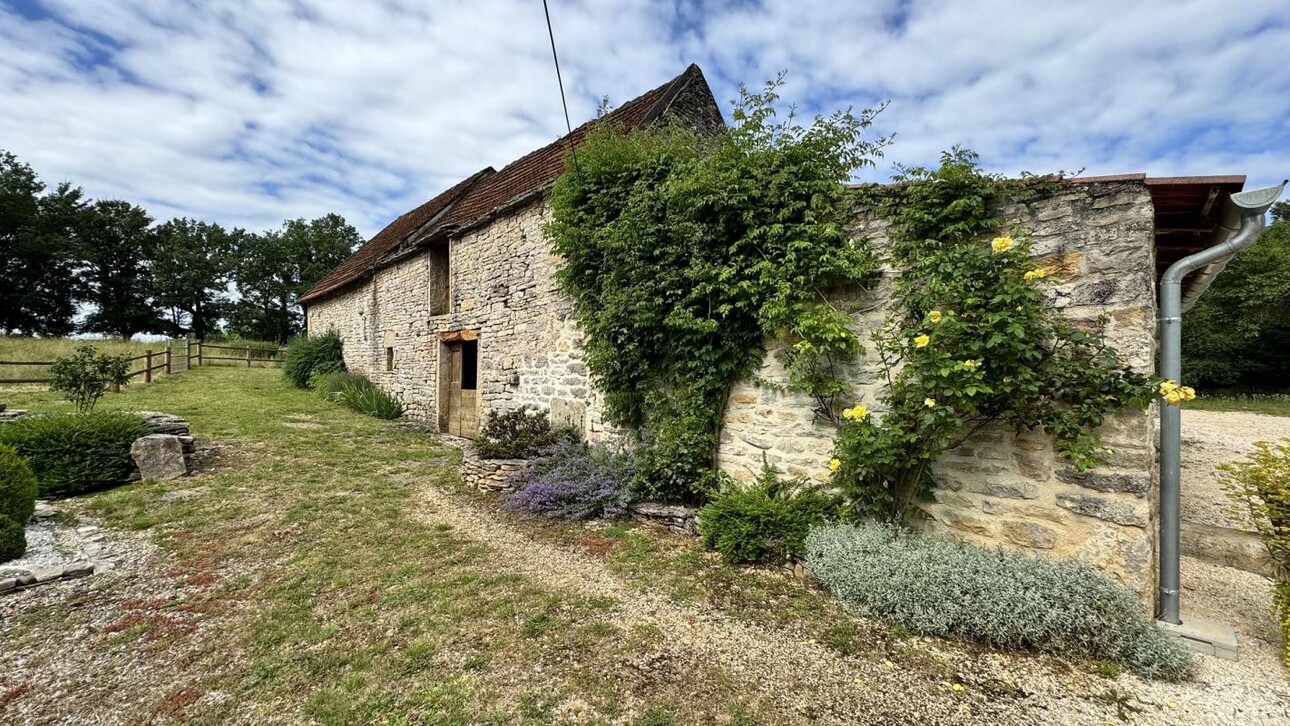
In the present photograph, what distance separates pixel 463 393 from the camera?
388 inches

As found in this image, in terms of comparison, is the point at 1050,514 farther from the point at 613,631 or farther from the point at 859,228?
the point at 613,631

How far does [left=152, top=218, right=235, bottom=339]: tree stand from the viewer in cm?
3628

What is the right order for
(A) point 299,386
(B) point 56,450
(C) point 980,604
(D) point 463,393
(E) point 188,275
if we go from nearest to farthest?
(C) point 980,604, (B) point 56,450, (D) point 463,393, (A) point 299,386, (E) point 188,275

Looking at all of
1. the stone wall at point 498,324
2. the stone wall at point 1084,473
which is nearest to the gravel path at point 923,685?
the stone wall at point 1084,473

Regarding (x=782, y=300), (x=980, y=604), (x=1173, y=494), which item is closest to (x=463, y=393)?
(x=782, y=300)

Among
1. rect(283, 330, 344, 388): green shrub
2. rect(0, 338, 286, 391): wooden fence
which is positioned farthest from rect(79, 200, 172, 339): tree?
rect(283, 330, 344, 388): green shrub

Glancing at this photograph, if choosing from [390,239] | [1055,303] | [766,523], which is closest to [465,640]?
[766,523]

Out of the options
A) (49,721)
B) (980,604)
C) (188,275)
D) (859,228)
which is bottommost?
(49,721)

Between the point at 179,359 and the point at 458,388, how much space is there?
1617 cm

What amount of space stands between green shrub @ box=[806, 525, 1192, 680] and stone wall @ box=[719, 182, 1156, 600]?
21cm

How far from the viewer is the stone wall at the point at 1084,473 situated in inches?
122

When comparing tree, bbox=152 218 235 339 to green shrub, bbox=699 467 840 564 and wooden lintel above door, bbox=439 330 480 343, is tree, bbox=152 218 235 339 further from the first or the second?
green shrub, bbox=699 467 840 564

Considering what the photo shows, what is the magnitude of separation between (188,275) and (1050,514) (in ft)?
168

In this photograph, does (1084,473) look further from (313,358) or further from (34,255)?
(34,255)
